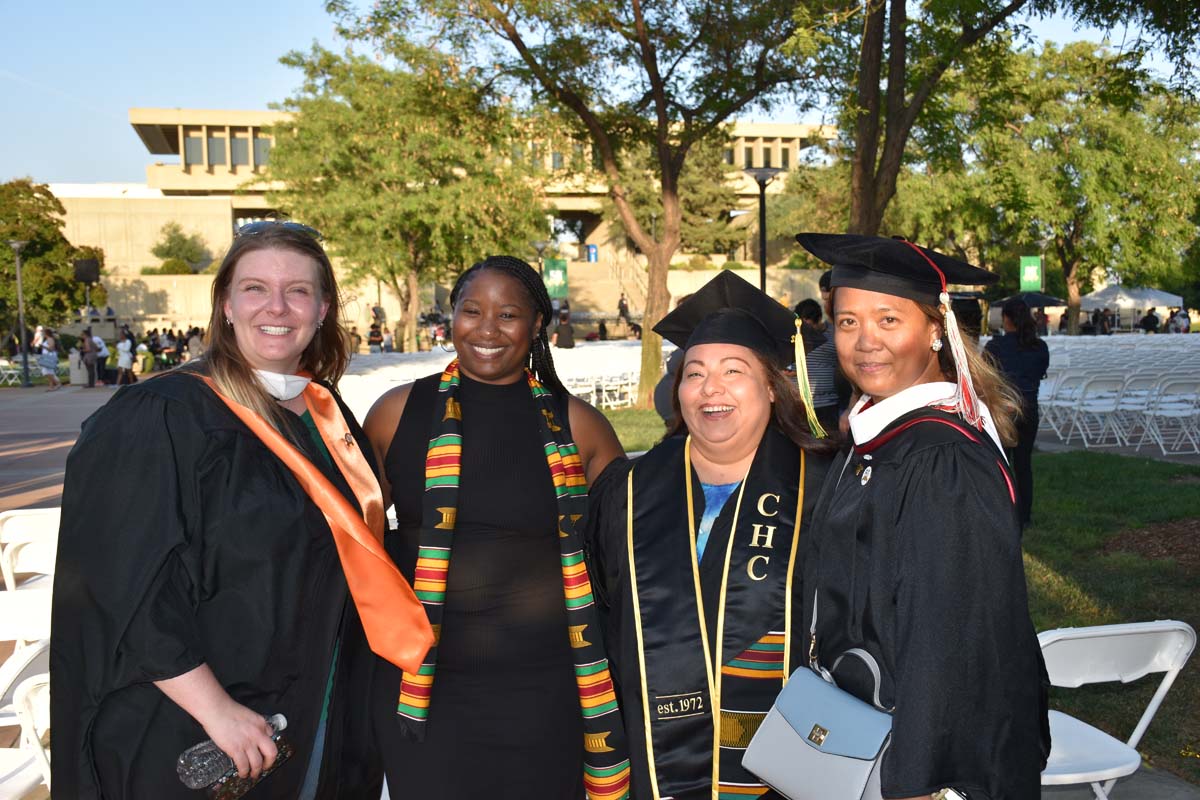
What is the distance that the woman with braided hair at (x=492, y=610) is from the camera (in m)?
2.53

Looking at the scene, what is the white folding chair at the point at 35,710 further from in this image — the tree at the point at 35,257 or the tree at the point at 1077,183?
the tree at the point at 35,257

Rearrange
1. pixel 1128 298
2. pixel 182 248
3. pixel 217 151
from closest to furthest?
1. pixel 1128 298
2. pixel 182 248
3. pixel 217 151

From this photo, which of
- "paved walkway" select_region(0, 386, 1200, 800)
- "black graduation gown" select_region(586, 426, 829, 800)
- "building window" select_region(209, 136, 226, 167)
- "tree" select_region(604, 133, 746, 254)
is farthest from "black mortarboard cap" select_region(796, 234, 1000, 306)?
"building window" select_region(209, 136, 226, 167)

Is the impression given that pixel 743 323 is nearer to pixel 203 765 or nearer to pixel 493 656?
pixel 493 656

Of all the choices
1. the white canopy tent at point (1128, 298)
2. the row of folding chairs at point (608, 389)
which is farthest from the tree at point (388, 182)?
the white canopy tent at point (1128, 298)

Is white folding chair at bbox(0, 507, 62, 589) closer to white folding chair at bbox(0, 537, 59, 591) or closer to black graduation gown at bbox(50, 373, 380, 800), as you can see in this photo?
white folding chair at bbox(0, 537, 59, 591)

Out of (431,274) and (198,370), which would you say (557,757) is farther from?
(431,274)

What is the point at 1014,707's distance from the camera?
1.82 meters

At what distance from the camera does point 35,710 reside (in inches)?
112

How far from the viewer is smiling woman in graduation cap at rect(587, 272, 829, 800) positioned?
7.56ft

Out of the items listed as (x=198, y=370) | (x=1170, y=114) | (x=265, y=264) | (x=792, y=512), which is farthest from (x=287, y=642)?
(x=1170, y=114)

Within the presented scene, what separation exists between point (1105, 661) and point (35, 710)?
3.07 meters

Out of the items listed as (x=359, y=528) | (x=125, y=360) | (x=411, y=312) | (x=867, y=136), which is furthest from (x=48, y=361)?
(x=359, y=528)

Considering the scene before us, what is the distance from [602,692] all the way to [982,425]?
3.82 ft
